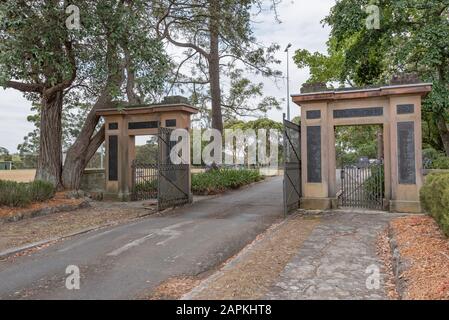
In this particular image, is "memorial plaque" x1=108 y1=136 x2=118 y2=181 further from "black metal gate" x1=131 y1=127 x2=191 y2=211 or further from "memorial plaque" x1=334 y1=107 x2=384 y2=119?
"memorial plaque" x1=334 y1=107 x2=384 y2=119

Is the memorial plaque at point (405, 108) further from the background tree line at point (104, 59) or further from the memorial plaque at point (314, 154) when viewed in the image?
the background tree line at point (104, 59)

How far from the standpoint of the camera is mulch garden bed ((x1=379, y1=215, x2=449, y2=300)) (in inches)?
158

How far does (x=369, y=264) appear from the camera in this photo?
18.6ft

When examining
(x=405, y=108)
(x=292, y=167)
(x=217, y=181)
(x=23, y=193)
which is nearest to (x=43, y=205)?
(x=23, y=193)

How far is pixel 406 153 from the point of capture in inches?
404

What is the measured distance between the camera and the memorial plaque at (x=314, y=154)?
11.1m

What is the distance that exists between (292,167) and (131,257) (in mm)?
5919

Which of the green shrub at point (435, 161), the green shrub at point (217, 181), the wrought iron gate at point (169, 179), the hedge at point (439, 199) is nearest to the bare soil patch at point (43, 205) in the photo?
the wrought iron gate at point (169, 179)

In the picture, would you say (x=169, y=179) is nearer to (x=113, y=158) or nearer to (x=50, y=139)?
(x=113, y=158)

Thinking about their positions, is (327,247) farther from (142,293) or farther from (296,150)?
(296,150)

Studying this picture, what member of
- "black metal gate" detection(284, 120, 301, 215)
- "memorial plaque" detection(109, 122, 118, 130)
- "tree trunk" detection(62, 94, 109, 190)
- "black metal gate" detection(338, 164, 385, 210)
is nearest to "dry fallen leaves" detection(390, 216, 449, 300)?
"black metal gate" detection(284, 120, 301, 215)

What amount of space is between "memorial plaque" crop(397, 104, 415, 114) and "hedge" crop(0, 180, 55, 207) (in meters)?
10.3

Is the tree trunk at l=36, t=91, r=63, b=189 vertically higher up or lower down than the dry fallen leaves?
higher up
